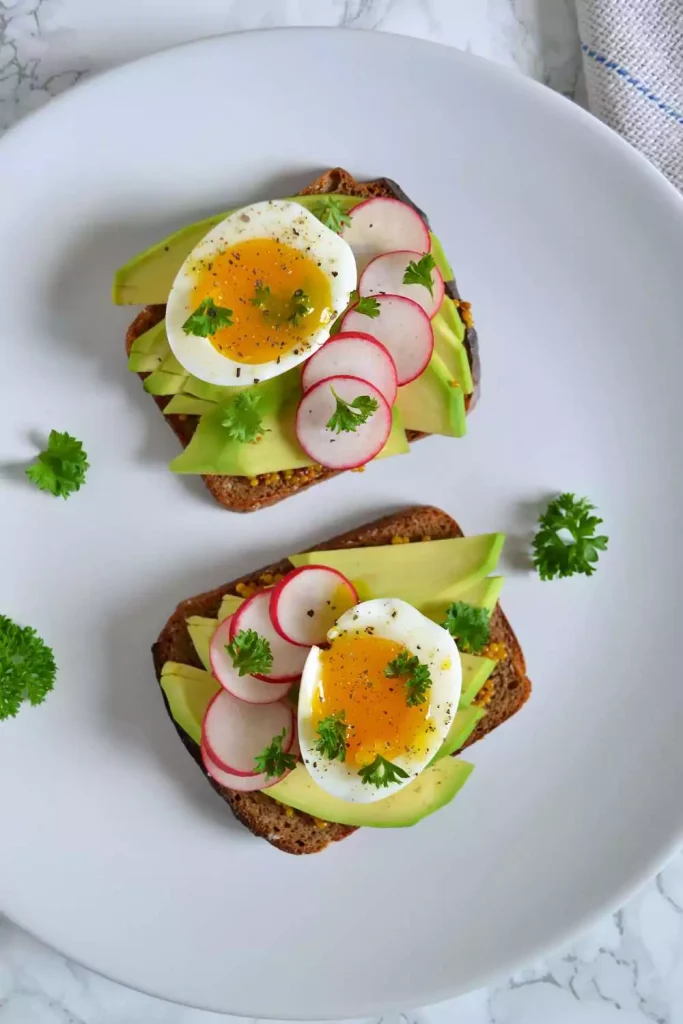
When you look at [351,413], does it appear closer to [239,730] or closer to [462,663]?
[462,663]

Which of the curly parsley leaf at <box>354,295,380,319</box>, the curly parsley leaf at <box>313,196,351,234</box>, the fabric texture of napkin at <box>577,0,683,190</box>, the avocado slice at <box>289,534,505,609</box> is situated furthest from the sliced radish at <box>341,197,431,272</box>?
the avocado slice at <box>289,534,505,609</box>

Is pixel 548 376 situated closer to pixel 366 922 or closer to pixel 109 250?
pixel 109 250

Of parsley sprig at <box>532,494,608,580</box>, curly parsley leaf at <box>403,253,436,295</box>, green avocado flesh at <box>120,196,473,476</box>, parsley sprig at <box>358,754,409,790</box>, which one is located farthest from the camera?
parsley sprig at <box>532,494,608,580</box>

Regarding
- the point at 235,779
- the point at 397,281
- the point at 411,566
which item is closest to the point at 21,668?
the point at 235,779

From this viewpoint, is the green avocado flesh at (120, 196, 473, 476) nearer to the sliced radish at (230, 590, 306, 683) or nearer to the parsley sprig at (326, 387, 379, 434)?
the parsley sprig at (326, 387, 379, 434)

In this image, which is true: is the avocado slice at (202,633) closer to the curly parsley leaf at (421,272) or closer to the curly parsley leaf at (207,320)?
the curly parsley leaf at (207,320)
